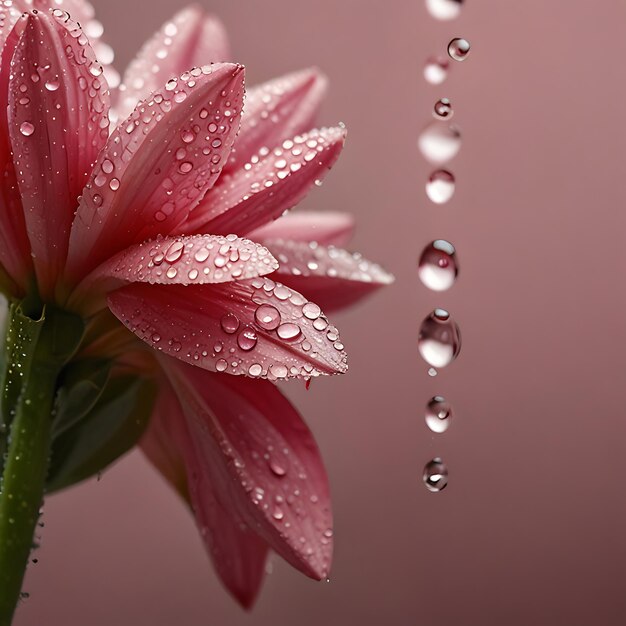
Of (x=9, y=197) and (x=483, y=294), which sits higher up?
(x=483, y=294)

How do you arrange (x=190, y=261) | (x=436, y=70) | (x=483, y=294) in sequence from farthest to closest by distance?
(x=483, y=294), (x=436, y=70), (x=190, y=261)

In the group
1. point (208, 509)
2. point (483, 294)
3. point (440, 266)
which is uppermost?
point (483, 294)

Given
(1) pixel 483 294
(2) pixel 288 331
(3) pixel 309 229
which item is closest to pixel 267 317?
(2) pixel 288 331

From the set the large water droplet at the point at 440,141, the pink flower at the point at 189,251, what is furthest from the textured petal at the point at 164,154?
the large water droplet at the point at 440,141

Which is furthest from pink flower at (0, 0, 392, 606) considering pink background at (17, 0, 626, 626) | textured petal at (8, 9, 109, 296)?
pink background at (17, 0, 626, 626)

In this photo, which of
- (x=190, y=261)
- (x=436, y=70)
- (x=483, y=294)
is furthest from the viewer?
(x=483, y=294)

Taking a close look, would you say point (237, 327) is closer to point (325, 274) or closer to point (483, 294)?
point (325, 274)

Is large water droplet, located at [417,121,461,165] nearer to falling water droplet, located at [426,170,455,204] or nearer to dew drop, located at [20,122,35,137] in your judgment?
falling water droplet, located at [426,170,455,204]

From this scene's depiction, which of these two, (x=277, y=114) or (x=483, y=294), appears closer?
(x=277, y=114)
